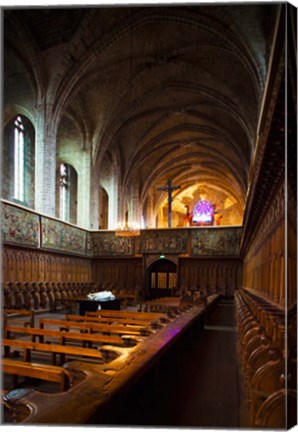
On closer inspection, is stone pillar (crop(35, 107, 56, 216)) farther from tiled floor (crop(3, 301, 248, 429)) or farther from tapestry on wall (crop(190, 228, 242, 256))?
tiled floor (crop(3, 301, 248, 429))

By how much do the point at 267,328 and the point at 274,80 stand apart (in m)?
2.07

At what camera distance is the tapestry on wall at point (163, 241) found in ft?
57.4

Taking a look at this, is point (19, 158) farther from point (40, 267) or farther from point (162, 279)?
point (162, 279)

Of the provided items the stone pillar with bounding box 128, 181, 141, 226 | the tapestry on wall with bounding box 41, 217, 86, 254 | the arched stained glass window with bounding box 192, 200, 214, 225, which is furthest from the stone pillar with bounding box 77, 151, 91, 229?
the arched stained glass window with bounding box 192, 200, 214, 225

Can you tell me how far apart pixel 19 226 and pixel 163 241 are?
8.09m

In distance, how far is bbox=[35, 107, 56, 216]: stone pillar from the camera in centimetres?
1457

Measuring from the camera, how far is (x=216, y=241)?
1691 centimetres

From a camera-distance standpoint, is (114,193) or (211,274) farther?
(114,193)

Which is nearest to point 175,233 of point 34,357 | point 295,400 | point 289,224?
point 34,357

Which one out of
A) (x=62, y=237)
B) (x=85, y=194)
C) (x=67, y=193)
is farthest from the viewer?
(x=67, y=193)

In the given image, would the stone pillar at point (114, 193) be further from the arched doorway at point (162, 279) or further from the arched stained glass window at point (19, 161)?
the arched stained glass window at point (19, 161)

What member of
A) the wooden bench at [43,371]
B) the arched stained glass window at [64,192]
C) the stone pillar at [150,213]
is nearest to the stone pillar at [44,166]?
the arched stained glass window at [64,192]

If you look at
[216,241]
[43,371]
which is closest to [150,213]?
[216,241]

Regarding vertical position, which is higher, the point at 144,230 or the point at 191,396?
the point at 144,230
